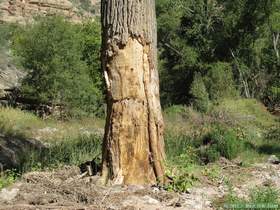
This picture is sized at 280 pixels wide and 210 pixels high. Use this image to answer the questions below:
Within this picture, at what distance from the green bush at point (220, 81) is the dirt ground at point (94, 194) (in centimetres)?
2205

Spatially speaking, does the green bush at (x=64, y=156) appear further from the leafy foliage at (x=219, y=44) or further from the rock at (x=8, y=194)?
the leafy foliage at (x=219, y=44)

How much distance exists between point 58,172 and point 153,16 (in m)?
2.35

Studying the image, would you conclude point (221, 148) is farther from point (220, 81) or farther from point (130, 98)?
point (220, 81)

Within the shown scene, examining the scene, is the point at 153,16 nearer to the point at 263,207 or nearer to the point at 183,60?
the point at 263,207

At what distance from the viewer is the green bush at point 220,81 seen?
29559mm

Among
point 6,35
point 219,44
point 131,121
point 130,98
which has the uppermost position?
point 6,35

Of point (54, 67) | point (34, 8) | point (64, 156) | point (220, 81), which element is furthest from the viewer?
point (34, 8)

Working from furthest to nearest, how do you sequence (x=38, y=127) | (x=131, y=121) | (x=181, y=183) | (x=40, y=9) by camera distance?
1. (x=40, y=9)
2. (x=38, y=127)
3. (x=131, y=121)
4. (x=181, y=183)

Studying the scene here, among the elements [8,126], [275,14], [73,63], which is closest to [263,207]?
[8,126]

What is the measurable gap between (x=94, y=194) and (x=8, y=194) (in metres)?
1.07

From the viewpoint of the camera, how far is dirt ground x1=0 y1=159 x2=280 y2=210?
556cm

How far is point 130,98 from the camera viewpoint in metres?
Answer: 6.50

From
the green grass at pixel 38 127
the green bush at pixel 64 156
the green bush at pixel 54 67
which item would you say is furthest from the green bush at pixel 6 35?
the green bush at pixel 64 156

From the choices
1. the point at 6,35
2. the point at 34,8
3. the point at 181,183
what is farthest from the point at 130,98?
the point at 34,8
